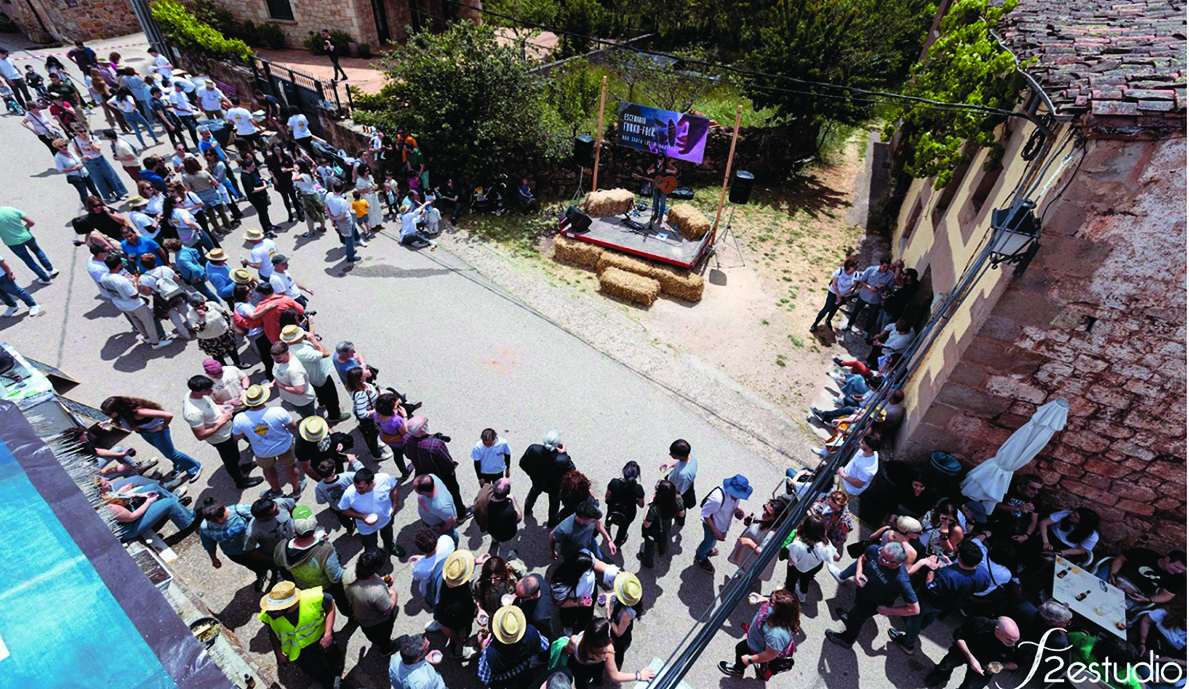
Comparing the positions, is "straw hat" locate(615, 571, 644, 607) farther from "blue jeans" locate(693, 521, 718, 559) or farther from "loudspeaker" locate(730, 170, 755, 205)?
"loudspeaker" locate(730, 170, 755, 205)

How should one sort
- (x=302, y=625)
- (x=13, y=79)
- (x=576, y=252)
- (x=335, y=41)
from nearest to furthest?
(x=302, y=625), (x=576, y=252), (x=13, y=79), (x=335, y=41)

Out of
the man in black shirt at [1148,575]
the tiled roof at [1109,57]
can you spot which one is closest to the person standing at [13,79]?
the tiled roof at [1109,57]

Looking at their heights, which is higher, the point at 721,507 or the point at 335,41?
the point at 335,41

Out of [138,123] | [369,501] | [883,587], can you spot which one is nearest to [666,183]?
[883,587]

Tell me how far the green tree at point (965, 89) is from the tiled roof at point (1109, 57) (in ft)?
1.13

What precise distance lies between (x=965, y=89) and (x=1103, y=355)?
4.48 m

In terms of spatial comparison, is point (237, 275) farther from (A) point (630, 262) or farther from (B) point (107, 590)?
(A) point (630, 262)

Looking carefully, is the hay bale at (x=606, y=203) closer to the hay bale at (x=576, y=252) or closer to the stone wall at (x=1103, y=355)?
the hay bale at (x=576, y=252)

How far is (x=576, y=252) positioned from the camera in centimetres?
1166

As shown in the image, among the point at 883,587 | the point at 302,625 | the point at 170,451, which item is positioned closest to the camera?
the point at 302,625

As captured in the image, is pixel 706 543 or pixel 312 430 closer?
pixel 312 430

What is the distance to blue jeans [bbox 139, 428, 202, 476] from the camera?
580 cm

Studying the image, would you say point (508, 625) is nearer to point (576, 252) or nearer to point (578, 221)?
point (576, 252)

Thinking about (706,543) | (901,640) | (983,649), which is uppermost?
(983,649)
